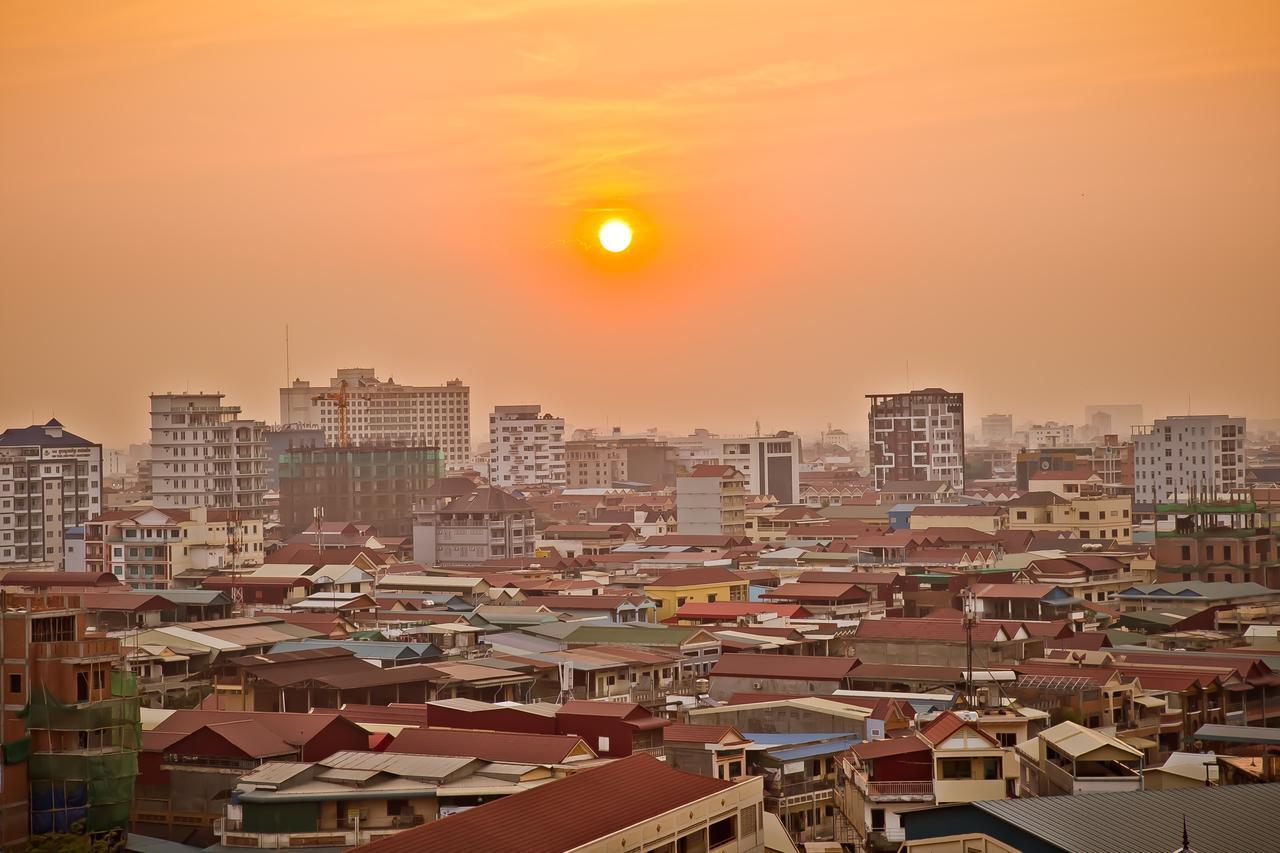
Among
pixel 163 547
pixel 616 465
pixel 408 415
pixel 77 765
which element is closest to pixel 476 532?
pixel 163 547

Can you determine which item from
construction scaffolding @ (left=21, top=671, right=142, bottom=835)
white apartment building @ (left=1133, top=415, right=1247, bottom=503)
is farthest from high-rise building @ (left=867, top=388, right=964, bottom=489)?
construction scaffolding @ (left=21, top=671, right=142, bottom=835)

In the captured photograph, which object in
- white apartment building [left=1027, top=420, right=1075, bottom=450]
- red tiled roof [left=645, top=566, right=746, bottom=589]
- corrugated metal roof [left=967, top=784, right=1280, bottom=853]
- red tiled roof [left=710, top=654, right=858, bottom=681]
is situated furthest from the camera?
white apartment building [left=1027, top=420, right=1075, bottom=450]

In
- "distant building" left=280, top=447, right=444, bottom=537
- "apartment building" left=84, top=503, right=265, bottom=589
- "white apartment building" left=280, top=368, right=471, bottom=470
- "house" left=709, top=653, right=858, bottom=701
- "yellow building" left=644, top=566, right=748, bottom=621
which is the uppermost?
"white apartment building" left=280, top=368, right=471, bottom=470

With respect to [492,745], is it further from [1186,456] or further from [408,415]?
[408,415]

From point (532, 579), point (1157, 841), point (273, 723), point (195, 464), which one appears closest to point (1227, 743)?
point (1157, 841)

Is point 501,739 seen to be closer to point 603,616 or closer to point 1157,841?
point 1157,841

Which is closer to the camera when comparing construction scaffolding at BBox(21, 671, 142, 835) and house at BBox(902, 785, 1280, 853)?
house at BBox(902, 785, 1280, 853)

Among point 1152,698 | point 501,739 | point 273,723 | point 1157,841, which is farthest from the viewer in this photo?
point 1152,698

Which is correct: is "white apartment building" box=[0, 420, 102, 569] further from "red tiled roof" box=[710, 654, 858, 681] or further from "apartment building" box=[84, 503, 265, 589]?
"red tiled roof" box=[710, 654, 858, 681]
